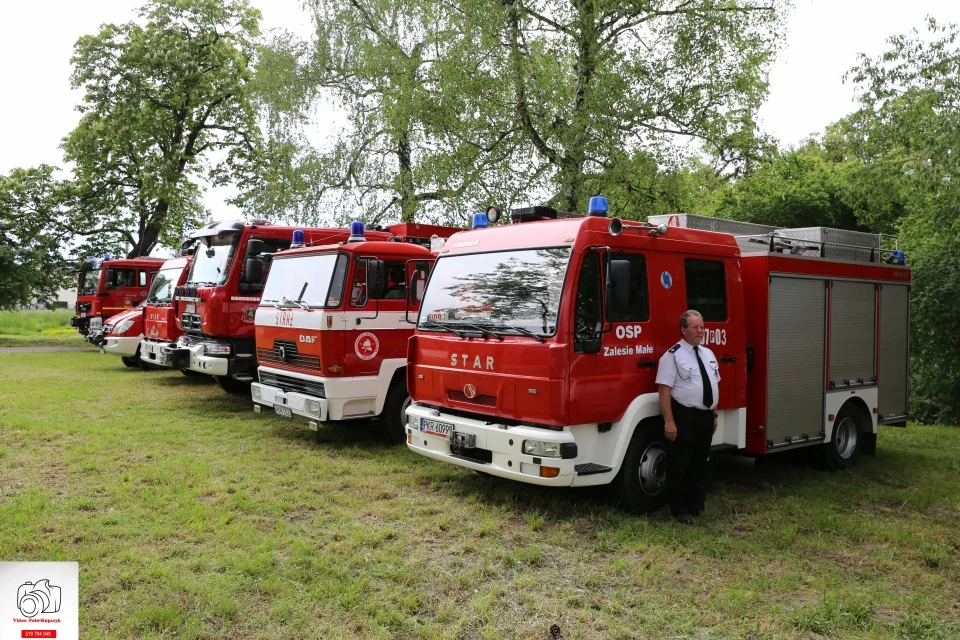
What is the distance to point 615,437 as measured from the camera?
6160 millimetres

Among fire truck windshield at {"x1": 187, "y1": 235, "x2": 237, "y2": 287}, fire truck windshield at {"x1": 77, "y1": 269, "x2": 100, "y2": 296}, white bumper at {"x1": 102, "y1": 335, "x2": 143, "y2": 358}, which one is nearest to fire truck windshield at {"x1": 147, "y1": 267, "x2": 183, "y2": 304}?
white bumper at {"x1": 102, "y1": 335, "x2": 143, "y2": 358}

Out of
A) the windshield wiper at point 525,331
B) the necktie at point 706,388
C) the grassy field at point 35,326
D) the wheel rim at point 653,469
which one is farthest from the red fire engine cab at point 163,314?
the grassy field at point 35,326

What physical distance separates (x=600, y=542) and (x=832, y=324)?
4058 millimetres

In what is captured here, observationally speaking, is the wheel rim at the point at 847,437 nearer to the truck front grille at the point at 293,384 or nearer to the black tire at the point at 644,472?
the black tire at the point at 644,472

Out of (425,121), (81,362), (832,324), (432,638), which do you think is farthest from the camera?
(81,362)

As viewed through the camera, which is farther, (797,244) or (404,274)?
(404,274)

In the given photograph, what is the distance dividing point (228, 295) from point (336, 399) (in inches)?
147

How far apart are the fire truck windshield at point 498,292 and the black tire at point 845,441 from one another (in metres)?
4.11

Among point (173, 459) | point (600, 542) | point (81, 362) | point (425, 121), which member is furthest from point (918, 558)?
point (81, 362)

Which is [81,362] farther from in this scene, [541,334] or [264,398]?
[541,334]

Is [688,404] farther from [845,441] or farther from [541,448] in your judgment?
[845,441]

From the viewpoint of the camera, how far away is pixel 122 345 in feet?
54.4

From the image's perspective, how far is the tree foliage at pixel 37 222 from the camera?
28422 mm

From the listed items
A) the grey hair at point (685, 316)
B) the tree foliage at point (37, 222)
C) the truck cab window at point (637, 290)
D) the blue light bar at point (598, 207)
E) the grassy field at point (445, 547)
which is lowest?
the grassy field at point (445, 547)
